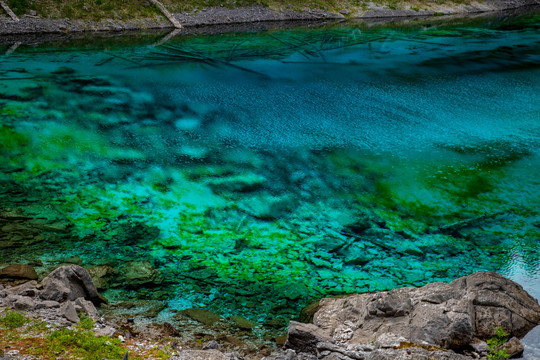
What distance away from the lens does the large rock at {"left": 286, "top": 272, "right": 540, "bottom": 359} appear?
26.0 feet

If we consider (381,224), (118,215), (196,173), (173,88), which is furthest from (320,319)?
(173,88)

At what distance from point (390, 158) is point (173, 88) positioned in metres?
10.3

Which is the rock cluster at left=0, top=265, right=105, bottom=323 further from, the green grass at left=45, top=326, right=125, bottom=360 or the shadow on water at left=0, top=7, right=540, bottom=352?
the shadow on water at left=0, top=7, right=540, bottom=352

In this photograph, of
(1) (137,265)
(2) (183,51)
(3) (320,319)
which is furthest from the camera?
(2) (183,51)

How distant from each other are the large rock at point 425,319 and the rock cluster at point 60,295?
334 cm

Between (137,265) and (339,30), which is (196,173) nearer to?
(137,265)

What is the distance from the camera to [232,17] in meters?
39.1

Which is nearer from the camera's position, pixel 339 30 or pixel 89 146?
pixel 89 146

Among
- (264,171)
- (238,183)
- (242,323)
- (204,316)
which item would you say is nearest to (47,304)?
(204,316)

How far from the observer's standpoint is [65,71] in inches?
992

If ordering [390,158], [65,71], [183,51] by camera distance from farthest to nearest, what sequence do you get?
[183,51] → [65,71] → [390,158]

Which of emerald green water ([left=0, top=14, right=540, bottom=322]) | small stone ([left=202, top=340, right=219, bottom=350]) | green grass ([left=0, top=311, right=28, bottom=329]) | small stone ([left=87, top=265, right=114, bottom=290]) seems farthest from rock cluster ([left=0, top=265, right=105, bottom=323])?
small stone ([left=202, top=340, right=219, bottom=350])

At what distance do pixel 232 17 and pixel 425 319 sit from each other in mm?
34106

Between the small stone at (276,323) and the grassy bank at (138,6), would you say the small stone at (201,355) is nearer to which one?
the small stone at (276,323)
